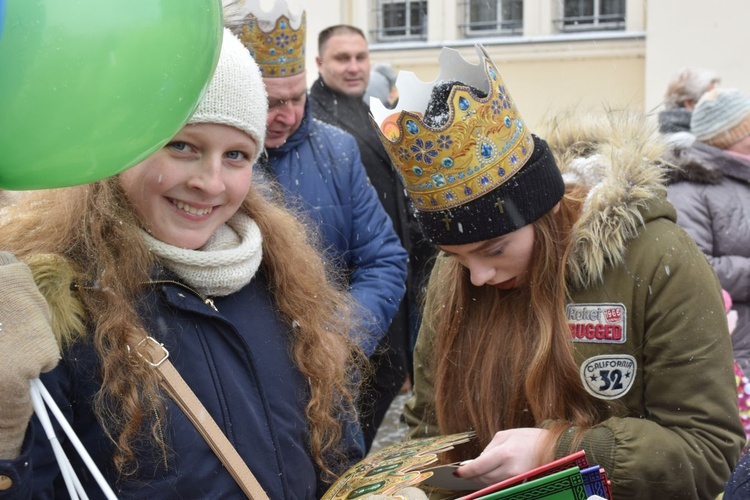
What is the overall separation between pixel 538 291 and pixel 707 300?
0.39 meters

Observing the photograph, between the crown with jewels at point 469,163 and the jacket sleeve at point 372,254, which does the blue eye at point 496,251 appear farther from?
the jacket sleeve at point 372,254

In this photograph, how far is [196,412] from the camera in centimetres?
200

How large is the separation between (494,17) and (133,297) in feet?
37.9

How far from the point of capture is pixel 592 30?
12.7 metres

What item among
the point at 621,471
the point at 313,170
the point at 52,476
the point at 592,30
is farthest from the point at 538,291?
the point at 592,30

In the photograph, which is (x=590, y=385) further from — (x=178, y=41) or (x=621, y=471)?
(x=178, y=41)

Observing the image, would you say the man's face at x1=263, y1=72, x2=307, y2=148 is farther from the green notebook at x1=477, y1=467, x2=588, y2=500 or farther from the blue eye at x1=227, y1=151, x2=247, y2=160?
the green notebook at x1=477, y1=467, x2=588, y2=500

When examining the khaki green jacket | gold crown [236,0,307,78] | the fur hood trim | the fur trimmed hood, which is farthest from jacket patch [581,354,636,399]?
gold crown [236,0,307,78]

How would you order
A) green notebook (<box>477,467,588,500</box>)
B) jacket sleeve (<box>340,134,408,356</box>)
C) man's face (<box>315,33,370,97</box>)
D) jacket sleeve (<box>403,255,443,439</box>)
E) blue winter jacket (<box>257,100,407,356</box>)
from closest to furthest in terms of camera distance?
green notebook (<box>477,467,588,500</box>) → jacket sleeve (<box>403,255,443,439</box>) → jacket sleeve (<box>340,134,408,356</box>) → blue winter jacket (<box>257,100,407,356</box>) → man's face (<box>315,33,370,97</box>)

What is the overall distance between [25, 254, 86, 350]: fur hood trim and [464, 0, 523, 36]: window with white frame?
37.6 feet

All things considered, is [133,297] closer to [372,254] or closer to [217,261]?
[217,261]

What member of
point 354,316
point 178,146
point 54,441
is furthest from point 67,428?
point 354,316

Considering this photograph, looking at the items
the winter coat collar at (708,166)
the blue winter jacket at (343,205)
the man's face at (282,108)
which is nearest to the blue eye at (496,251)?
the blue winter jacket at (343,205)

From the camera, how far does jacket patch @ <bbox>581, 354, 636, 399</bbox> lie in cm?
242
